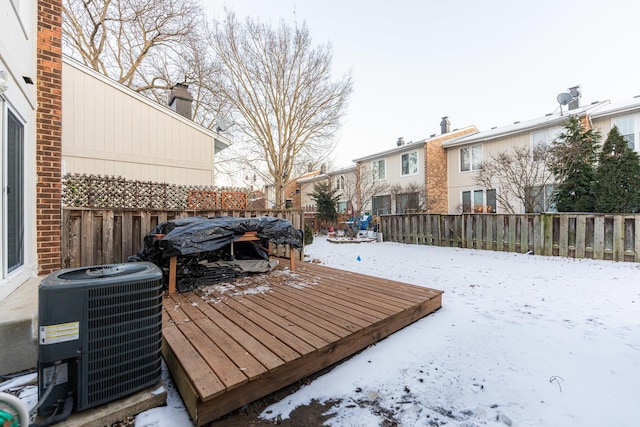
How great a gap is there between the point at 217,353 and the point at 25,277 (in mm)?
2694

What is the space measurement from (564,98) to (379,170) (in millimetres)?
9321

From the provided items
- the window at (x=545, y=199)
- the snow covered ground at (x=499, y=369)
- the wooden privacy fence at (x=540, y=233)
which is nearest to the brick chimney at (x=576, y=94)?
the window at (x=545, y=199)

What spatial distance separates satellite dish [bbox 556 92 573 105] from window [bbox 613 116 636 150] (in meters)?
2.35

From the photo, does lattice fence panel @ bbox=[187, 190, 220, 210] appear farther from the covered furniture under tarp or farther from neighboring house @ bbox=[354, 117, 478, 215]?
neighboring house @ bbox=[354, 117, 478, 215]

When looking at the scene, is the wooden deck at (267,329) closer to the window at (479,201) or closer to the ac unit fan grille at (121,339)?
the ac unit fan grille at (121,339)

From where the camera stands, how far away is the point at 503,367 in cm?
218

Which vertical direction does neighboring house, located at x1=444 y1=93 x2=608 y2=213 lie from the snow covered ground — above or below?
above

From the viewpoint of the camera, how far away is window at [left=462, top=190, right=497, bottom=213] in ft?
43.5

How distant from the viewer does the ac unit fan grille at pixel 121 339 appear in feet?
4.99

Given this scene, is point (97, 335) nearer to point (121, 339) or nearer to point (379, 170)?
point (121, 339)

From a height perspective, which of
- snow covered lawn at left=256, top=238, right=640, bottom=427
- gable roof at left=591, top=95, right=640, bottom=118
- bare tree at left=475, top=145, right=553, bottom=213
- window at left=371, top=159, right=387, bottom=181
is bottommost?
snow covered lawn at left=256, top=238, right=640, bottom=427

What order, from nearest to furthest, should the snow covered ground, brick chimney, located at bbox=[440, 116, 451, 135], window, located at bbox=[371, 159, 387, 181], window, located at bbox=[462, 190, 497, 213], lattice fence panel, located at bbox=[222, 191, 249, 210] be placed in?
1. the snow covered ground
2. lattice fence panel, located at bbox=[222, 191, 249, 210]
3. window, located at bbox=[462, 190, 497, 213]
4. brick chimney, located at bbox=[440, 116, 451, 135]
5. window, located at bbox=[371, 159, 387, 181]

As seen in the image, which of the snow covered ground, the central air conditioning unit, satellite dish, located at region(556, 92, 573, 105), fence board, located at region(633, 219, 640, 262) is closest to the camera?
the central air conditioning unit

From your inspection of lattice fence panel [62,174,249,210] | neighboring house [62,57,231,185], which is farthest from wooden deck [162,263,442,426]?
neighboring house [62,57,231,185]
